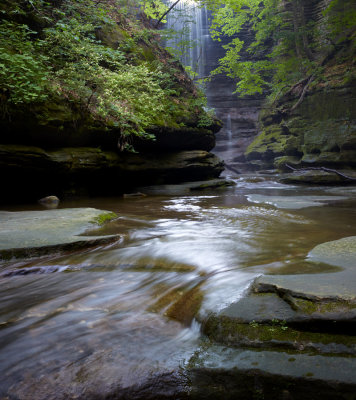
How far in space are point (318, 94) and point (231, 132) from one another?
11604 millimetres

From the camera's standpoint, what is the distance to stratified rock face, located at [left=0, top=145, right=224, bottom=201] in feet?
25.3

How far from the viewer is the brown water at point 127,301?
1.45 metres

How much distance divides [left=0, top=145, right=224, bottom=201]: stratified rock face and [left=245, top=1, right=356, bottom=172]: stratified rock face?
25.5ft

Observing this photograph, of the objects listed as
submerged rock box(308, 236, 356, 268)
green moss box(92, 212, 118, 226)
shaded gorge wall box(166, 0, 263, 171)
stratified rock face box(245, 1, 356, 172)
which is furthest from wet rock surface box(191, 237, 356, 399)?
shaded gorge wall box(166, 0, 263, 171)

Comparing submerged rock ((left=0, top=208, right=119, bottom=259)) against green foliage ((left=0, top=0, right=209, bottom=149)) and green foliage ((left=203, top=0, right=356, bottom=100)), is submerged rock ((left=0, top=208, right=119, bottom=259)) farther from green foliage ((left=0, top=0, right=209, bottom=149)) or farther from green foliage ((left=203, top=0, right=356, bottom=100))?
green foliage ((left=203, top=0, right=356, bottom=100))

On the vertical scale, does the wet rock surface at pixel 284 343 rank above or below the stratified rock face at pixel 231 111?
below

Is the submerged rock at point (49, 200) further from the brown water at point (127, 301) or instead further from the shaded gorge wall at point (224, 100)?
the shaded gorge wall at point (224, 100)

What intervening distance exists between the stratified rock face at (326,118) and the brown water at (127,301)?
12975mm

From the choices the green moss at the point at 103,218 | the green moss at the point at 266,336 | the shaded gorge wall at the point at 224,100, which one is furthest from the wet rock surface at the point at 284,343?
the shaded gorge wall at the point at 224,100

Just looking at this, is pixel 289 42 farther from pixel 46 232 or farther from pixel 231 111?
pixel 46 232

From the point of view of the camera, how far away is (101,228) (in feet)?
15.1

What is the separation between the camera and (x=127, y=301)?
91.0 inches

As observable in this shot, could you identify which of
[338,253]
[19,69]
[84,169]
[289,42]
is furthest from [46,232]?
[289,42]

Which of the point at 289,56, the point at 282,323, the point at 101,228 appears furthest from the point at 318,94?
the point at 282,323
